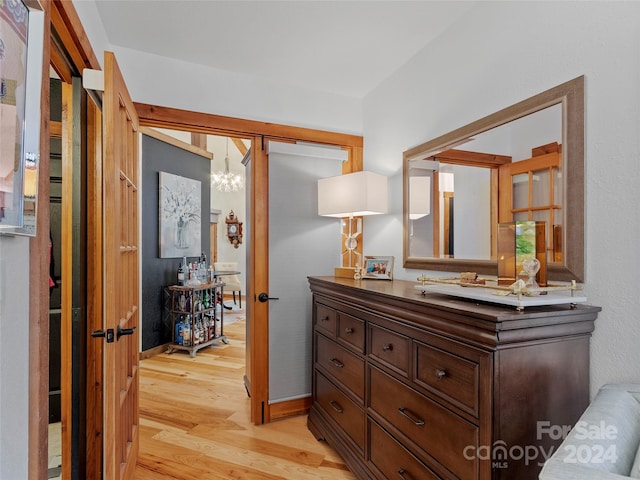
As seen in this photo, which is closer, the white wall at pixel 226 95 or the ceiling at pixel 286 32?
the ceiling at pixel 286 32

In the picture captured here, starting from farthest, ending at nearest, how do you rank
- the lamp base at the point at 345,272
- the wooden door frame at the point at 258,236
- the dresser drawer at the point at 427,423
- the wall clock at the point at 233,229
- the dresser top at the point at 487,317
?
the wall clock at the point at 233,229, the wooden door frame at the point at 258,236, the lamp base at the point at 345,272, the dresser drawer at the point at 427,423, the dresser top at the point at 487,317

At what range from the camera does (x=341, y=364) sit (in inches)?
87.5

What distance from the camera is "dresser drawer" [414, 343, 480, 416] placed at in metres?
1.27

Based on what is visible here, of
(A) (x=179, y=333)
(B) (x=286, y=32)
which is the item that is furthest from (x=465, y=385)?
(A) (x=179, y=333)

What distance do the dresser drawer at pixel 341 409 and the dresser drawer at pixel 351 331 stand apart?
13.0 inches

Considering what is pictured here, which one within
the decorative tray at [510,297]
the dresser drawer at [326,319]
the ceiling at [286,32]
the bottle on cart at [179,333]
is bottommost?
the bottle on cart at [179,333]

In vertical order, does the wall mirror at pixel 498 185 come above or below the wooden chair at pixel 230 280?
above

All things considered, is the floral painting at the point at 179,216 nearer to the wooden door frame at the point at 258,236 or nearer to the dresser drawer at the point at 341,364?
the wooden door frame at the point at 258,236

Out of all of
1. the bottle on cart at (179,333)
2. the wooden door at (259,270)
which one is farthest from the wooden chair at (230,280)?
the wooden door at (259,270)

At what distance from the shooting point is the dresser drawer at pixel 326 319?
234 centimetres

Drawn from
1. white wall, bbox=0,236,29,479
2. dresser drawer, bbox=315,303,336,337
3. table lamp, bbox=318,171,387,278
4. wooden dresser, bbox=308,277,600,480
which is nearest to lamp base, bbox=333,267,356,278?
table lamp, bbox=318,171,387,278

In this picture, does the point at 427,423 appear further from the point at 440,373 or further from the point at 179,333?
the point at 179,333

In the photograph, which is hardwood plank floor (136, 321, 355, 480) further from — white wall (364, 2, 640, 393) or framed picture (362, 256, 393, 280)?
white wall (364, 2, 640, 393)

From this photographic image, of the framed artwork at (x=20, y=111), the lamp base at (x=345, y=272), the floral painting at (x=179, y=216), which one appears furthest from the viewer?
the floral painting at (x=179, y=216)
